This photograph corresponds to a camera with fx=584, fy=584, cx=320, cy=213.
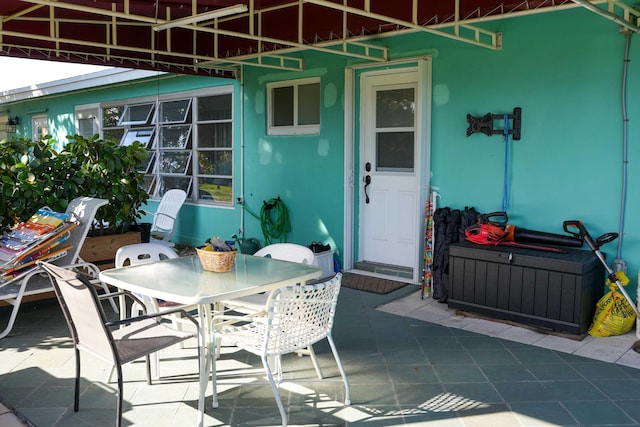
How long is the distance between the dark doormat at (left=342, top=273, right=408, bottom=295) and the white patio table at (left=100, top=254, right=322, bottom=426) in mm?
2092

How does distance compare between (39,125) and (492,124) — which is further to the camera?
(39,125)

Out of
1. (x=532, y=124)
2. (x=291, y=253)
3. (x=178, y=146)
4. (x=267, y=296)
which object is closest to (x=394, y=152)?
(x=532, y=124)

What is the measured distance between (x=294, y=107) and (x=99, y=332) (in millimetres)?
4502

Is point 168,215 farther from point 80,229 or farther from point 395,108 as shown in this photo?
point 395,108

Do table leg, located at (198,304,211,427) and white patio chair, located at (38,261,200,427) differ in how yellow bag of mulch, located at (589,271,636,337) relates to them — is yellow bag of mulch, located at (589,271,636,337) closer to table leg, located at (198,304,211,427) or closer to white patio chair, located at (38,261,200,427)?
table leg, located at (198,304,211,427)

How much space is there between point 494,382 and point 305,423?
1.22 metres

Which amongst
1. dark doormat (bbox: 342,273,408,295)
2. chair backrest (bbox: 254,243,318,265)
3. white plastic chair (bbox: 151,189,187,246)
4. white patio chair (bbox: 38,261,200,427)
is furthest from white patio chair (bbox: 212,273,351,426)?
white plastic chair (bbox: 151,189,187,246)

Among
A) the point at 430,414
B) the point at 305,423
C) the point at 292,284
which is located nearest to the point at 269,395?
the point at 305,423

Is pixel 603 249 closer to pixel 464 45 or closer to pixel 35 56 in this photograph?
pixel 464 45

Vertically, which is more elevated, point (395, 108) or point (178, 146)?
point (395, 108)

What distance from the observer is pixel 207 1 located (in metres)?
4.59

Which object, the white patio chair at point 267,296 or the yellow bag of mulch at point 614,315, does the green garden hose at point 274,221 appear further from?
the yellow bag of mulch at point 614,315

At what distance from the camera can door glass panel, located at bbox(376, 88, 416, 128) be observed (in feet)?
18.9

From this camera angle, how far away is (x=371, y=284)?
5781mm
